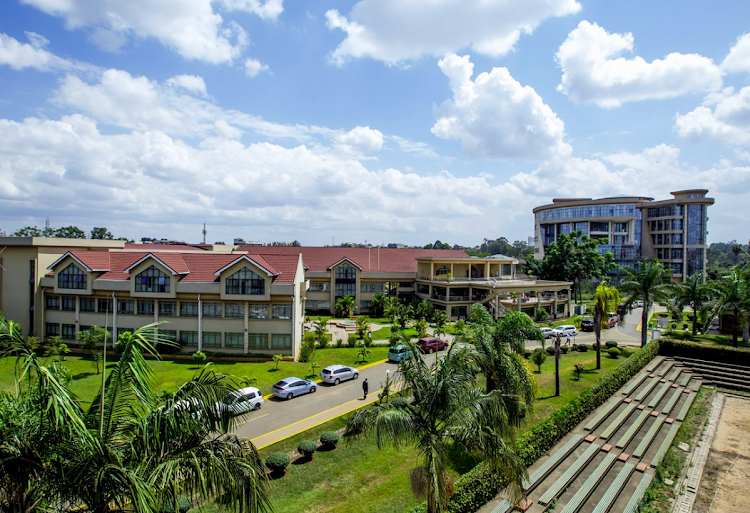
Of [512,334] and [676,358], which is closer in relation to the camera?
[512,334]

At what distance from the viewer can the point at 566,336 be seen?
46.9 metres

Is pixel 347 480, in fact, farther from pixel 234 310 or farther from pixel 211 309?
pixel 211 309

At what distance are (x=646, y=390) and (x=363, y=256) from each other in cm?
4934

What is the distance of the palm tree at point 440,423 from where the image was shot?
12.0 meters

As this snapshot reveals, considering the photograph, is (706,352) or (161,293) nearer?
(706,352)

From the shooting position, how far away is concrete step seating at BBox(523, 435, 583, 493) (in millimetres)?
17691

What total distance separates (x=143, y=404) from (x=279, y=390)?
815 inches

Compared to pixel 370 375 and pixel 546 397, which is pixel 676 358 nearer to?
pixel 546 397

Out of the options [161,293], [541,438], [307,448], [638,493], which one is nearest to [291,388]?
[307,448]

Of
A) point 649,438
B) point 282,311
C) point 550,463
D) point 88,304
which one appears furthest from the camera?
point 88,304

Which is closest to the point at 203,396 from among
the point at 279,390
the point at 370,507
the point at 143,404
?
the point at 143,404

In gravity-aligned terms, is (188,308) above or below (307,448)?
above

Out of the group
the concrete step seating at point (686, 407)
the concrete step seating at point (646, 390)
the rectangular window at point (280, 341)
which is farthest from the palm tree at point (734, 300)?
the rectangular window at point (280, 341)

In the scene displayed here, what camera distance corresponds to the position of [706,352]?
37.6 m
